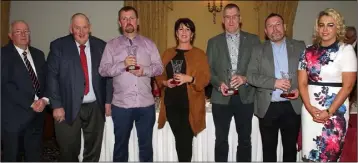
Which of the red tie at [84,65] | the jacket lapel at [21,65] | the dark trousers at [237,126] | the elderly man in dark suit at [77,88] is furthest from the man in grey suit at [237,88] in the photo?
the jacket lapel at [21,65]

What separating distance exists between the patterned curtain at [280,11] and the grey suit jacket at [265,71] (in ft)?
12.1

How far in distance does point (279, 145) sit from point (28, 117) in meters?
2.54

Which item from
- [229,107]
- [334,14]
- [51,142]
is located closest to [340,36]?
[334,14]

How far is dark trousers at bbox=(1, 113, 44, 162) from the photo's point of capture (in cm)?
337

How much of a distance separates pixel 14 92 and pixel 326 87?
2746mm

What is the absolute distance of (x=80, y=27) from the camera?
10.7 feet

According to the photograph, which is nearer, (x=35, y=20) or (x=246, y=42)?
(x=246, y=42)

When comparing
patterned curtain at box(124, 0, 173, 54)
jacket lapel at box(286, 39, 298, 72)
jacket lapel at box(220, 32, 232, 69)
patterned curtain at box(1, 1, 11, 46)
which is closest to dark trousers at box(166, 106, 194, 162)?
jacket lapel at box(220, 32, 232, 69)

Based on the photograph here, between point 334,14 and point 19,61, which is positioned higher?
point 334,14

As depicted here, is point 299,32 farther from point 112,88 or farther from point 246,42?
point 112,88

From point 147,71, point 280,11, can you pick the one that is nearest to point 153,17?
point 280,11

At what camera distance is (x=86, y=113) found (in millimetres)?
3314

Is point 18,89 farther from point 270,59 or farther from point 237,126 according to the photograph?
point 270,59

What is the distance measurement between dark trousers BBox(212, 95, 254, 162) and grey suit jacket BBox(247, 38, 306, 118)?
5.8 inches
